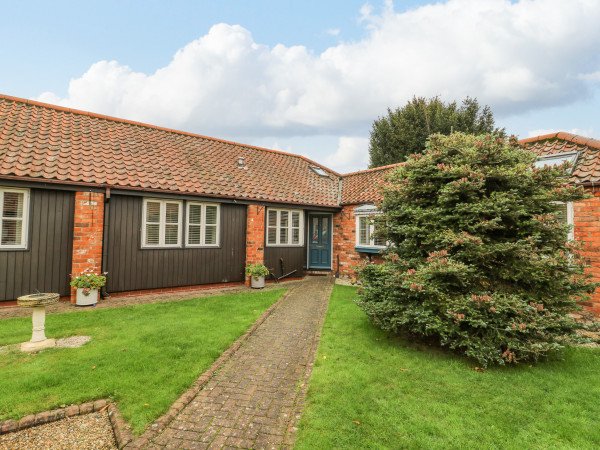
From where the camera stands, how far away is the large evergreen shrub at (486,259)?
13.8 feet

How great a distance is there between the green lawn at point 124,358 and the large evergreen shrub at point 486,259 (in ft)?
10.5

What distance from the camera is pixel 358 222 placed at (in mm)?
11992

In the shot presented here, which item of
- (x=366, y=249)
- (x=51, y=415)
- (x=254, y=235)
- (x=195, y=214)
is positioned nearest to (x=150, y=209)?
(x=195, y=214)

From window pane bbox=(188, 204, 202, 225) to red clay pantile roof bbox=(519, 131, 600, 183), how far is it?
9026 mm

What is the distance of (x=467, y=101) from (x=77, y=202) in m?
26.0

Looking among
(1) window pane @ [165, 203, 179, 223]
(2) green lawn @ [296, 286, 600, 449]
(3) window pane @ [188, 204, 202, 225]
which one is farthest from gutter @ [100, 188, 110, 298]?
(2) green lawn @ [296, 286, 600, 449]

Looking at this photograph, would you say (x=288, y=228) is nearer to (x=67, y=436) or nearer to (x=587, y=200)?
(x=587, y=200)

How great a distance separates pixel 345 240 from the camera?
40.7 ft

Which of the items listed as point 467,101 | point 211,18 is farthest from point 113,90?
point 467,101

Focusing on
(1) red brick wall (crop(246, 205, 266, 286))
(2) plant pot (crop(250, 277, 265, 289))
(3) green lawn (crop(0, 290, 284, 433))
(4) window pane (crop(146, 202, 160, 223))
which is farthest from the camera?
(1) red brick wall (crop(246, 205, 266, 286))

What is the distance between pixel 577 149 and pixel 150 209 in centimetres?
1196

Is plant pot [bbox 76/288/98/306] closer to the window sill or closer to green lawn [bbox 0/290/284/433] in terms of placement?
green lawn [bbox 0/290/284/433]

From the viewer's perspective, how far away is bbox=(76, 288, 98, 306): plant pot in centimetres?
733

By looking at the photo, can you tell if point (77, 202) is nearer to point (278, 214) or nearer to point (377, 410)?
point (278, 214)
